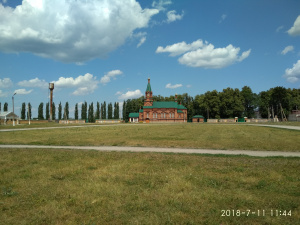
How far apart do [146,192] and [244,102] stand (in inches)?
4563

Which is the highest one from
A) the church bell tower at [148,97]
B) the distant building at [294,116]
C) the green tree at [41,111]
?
the church bell tower at [148,97]

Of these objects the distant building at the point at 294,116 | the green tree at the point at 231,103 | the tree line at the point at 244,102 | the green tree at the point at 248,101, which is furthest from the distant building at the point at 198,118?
the distant building at the point at 294,116

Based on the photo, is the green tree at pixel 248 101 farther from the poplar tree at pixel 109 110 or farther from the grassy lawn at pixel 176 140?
the grassy lawn at pixel 176 140

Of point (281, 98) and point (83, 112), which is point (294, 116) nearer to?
point (281, 98)

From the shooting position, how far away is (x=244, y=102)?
112125 mm

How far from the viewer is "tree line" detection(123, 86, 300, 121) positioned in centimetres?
10356

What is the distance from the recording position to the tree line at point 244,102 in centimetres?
10356

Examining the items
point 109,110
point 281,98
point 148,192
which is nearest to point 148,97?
point 109,110

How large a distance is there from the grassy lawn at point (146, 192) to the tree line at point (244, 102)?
10019cm

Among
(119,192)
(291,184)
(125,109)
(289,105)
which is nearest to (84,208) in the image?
(119,192)

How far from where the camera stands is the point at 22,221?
495 centimetres

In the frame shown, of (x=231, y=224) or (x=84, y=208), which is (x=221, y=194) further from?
(x=84, y=208)

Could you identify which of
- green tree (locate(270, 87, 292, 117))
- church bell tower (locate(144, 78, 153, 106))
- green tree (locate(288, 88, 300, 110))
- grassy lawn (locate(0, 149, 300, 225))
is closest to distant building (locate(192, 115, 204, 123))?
church bell tower (locate(144, 78, 153, 106))

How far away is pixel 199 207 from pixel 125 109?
126 meters
